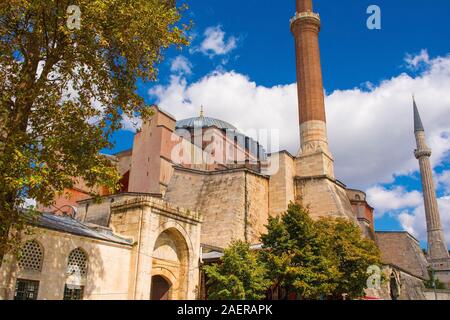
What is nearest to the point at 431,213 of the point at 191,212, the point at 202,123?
the point at 202,123

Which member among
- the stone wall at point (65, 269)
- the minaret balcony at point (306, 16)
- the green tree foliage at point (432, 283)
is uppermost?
the minaret balcony at point (306, 16)

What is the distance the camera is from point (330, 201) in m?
27.3

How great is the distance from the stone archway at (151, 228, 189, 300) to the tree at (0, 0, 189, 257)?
598 centimetres

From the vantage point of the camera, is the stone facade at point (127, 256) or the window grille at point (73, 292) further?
the window grille at point (73, 292)

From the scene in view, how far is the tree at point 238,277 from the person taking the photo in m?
15.1

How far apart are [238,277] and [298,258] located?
8.64 ft

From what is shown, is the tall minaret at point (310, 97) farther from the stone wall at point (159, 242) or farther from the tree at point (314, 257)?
the stone wall at point (159, 242)

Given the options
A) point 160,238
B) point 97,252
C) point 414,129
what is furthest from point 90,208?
point 414,129

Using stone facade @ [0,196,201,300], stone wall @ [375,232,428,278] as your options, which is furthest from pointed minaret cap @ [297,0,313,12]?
stone facade @ [0,196,201,300]

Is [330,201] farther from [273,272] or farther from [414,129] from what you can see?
[414,129]

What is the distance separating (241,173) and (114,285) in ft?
50.2

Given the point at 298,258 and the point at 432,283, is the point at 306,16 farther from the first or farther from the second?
the point at 432,283

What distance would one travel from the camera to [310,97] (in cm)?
3103

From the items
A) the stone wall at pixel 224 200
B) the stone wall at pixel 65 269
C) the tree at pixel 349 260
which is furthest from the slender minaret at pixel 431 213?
the stone wall at pixel 65 269
